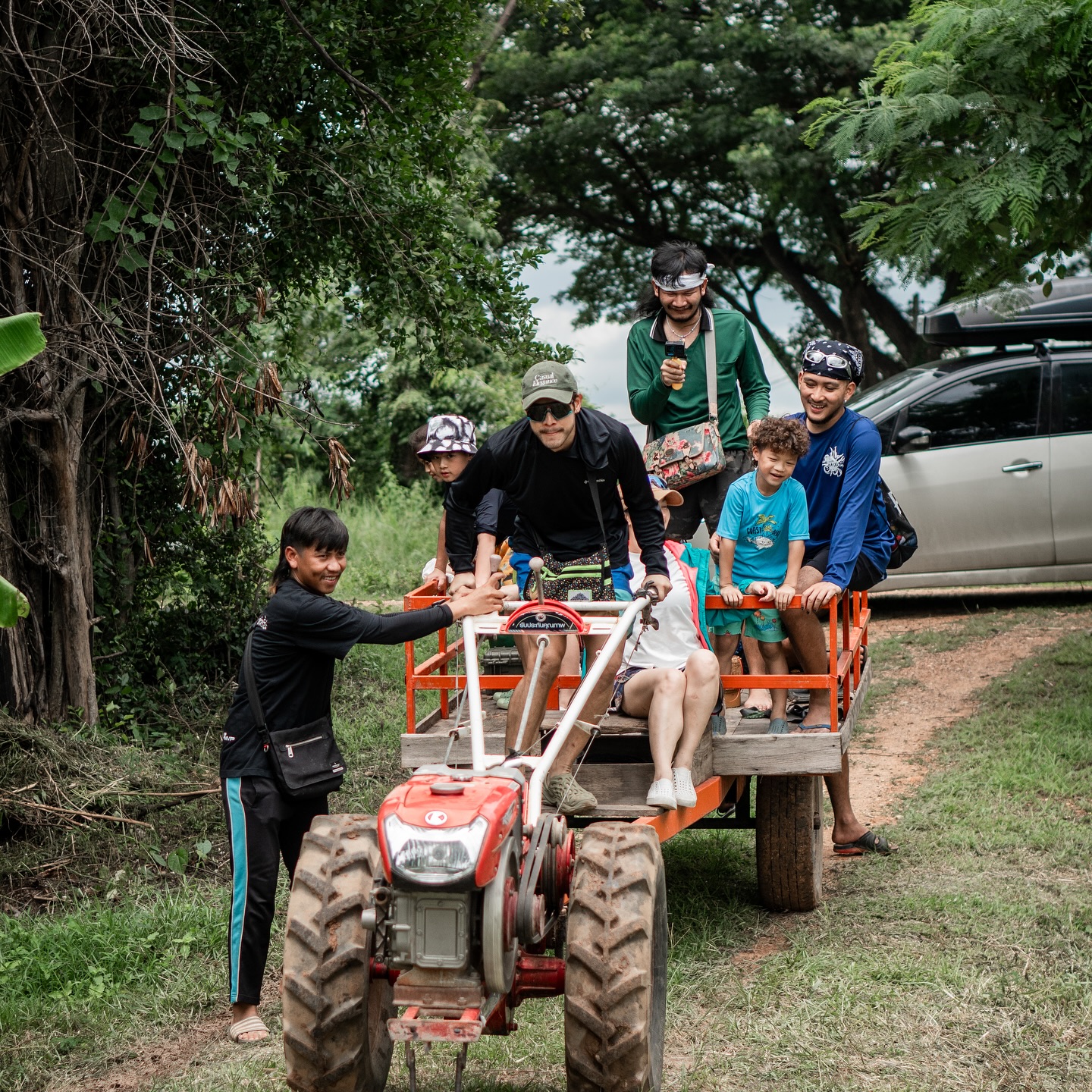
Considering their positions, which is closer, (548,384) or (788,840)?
(548,384)

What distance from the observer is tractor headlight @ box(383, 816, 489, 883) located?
11.2 ft

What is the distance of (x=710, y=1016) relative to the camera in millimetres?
4730

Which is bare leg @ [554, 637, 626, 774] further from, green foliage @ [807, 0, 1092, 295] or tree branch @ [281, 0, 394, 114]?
tree branch @ [281, 0, 394, 114]

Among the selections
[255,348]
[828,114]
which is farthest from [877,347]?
[255,348]

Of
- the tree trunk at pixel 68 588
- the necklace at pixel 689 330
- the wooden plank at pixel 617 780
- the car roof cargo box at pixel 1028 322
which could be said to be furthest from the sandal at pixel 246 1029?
the car roof cargo box at pixel 1028 322

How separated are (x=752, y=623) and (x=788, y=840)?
0.92 metres

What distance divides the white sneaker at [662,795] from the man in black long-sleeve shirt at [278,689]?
2.83 feet

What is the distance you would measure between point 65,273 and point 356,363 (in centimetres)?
1043

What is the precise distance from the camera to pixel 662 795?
4.78 metres

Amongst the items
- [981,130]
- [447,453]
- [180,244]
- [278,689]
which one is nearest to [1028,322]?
[981,130]

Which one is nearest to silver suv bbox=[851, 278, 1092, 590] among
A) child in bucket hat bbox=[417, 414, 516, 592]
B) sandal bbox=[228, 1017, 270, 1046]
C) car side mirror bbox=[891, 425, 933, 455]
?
car side mirror bbox=[891, 425, 933, 455]

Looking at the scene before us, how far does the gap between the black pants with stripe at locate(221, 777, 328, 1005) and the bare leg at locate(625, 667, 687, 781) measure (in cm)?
119

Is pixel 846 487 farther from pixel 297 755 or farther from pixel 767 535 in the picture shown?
pixel 297 755

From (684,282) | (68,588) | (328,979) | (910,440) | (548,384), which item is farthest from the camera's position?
(910,440)
